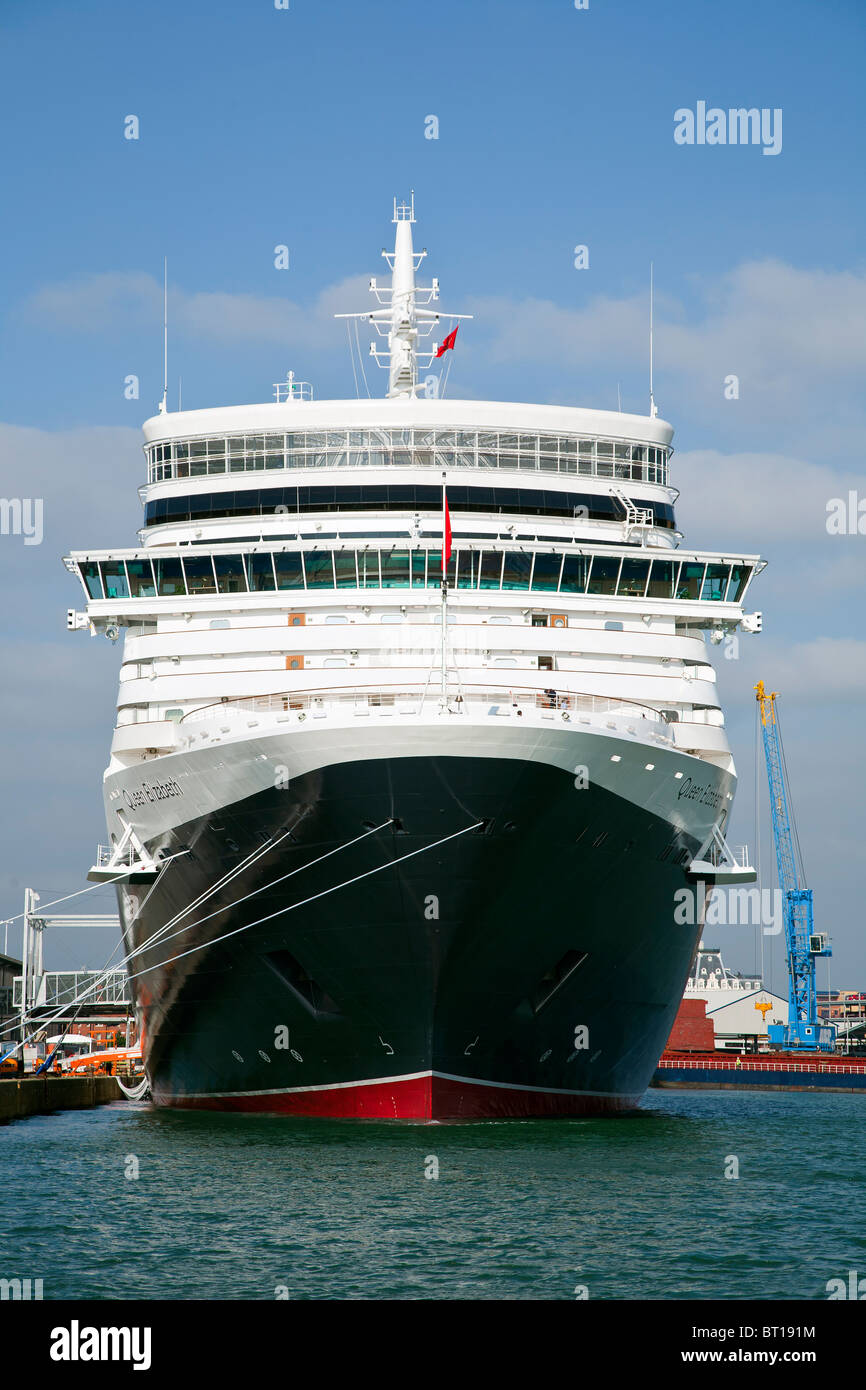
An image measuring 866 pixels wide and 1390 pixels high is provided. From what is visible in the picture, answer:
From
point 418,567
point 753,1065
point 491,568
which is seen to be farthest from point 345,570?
point 753,1065

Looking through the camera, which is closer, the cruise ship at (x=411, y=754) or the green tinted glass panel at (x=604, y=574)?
the cruise ship at (x=411, y=754)

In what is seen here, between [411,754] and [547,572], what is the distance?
7810 millimetres

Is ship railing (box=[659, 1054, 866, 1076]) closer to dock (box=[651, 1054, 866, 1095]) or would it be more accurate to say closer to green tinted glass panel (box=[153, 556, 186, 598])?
dock (box=[651, 1054, 866, 1095])

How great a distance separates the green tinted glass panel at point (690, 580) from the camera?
34.1m

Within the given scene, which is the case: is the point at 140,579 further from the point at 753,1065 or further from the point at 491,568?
the point at 753,1065

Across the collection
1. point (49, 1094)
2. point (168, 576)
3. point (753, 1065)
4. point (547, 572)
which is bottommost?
point (753, 1065)

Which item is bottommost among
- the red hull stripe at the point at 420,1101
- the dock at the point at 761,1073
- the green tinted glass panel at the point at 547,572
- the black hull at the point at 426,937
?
the dock at the point at 761,1073

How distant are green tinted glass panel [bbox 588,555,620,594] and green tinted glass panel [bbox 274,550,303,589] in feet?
19.1

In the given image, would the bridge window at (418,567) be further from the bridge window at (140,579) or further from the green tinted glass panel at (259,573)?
the bridge window at (140,579)

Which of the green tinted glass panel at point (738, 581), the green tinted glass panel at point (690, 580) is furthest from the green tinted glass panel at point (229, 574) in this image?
the green tinted glass panel at point (738, 581)

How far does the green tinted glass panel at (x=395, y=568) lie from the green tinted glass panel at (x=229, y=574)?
281cm

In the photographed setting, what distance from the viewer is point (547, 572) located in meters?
32.8

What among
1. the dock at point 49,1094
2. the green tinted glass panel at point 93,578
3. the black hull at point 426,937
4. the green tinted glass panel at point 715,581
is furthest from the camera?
the dock at point 49,1094

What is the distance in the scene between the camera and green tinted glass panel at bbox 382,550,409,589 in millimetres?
32531
